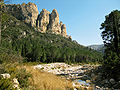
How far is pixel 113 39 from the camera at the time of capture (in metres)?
12.1

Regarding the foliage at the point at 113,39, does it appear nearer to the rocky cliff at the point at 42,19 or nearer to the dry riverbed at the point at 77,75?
the dry riverbed at the point at 77,75

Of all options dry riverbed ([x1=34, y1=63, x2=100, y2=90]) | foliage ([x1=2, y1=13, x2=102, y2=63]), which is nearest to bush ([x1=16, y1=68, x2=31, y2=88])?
dry riverbed ([x1=34, y1=63, x2=100, y2=90])

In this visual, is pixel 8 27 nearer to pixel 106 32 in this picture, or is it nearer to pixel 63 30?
pixel 106 32

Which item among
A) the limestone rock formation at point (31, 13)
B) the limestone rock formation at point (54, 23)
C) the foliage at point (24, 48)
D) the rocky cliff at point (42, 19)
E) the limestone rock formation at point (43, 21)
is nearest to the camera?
the foliage at point (24, 48)

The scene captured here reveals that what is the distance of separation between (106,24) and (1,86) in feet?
47.3

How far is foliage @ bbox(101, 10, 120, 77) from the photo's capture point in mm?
8050

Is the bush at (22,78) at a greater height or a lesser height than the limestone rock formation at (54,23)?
lesser

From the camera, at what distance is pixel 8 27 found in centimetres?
656

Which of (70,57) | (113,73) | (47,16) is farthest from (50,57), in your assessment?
(47,16)

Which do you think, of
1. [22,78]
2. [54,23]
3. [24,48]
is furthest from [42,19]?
[22,78]

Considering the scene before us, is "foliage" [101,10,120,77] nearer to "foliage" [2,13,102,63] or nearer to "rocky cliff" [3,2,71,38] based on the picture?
"foliage" [2,13,102,63]

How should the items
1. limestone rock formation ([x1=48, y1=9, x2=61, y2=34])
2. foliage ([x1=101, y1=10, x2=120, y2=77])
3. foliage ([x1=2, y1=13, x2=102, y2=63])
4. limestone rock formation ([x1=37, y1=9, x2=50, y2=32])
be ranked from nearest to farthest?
foliage ([x1=2, y1=13, x2=102, y2=63])
foliage ([x1=101, y1=10, x2=120, y2=77])
limestone rock formation ([x1=37, y1=9, x2=50, y2=32])
limestone rock formation ([x1=48, y1=9, x2=61, y2=34])

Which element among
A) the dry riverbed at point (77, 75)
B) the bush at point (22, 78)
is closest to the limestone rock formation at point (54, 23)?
the dry riverbed at point (77, 75)

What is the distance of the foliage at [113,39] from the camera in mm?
8050
